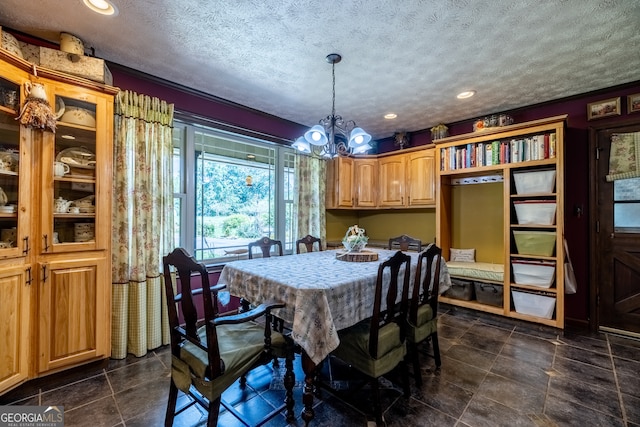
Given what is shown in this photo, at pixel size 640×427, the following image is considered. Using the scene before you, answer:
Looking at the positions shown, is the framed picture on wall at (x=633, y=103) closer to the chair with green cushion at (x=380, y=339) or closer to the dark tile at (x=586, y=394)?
the dark tile at (x=586, y=394)

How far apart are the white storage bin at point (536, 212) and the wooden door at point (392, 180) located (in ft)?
5.10

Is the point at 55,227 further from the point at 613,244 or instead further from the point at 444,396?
the point at 613,244

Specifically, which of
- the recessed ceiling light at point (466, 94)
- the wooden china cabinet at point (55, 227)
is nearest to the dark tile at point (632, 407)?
the recessed ceiling light at point (466, 94)

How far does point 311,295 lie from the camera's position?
1.64 meters

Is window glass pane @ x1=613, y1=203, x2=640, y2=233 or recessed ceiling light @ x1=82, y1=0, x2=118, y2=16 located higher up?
recessed ceiling light @ x1=82, y1=0, x2=118, y2=16

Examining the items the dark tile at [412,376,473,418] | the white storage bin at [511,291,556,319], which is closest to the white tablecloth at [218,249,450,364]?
the dark tile at [412,376,473,418]

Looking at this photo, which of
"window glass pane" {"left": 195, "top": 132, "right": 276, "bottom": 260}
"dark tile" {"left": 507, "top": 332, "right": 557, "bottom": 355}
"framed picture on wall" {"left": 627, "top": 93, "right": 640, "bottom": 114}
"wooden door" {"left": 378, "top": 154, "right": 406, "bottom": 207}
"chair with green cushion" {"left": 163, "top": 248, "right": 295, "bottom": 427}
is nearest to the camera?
"chair with green cushion" {"left": 163, "top": 248, "right": 295, "bottom": 427}

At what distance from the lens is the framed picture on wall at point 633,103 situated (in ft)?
9.64

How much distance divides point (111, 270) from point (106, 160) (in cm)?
91

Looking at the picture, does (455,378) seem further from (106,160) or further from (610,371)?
(106,160)

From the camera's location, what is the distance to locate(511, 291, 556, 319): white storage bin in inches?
123

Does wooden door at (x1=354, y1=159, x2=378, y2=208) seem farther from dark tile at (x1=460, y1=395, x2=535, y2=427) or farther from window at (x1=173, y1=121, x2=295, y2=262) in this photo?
dark tile at (x1=460, y1=395, x2=535, y2=427)

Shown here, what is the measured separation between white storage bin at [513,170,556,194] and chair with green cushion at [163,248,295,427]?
126 inches

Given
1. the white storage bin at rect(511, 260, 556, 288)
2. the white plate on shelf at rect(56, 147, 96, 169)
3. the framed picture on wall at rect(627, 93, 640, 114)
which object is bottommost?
the white storage bin at rect(511, 260, 556, 288)
